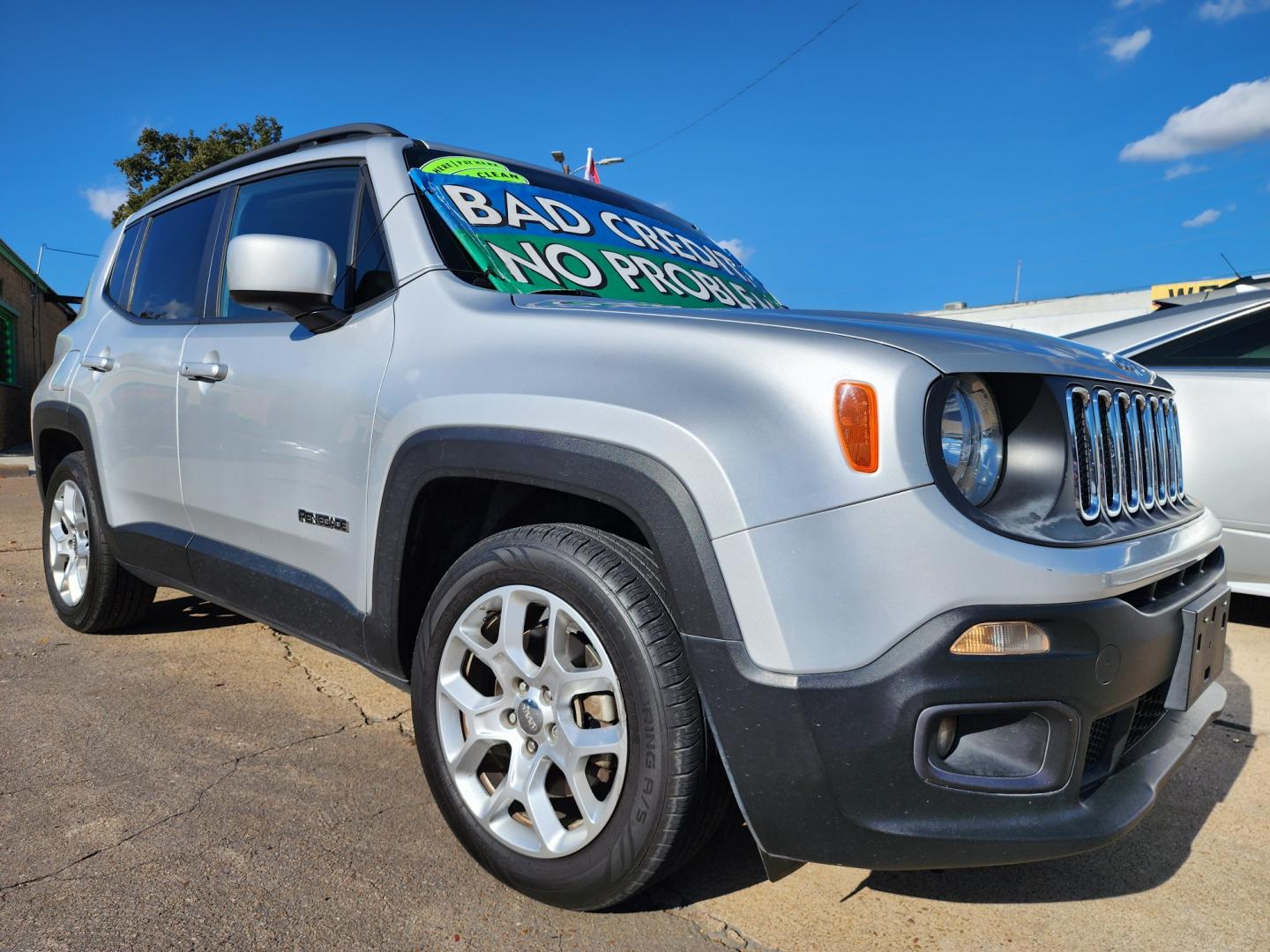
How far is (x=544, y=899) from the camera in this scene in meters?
1.99

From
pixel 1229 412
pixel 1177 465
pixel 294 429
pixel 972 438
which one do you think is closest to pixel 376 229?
pixel 294 429

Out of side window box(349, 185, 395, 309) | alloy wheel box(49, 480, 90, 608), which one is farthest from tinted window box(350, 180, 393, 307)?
alloy wheel box(49, 480, 90, 608)

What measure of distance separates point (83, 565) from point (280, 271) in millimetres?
2327

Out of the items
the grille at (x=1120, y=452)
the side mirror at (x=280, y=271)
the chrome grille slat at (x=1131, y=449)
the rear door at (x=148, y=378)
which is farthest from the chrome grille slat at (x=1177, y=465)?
the rear door at (x=148, y=378)

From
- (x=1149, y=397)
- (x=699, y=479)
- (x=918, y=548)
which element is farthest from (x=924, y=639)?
(x=1149, y=397)

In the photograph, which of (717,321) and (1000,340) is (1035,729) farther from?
(717,321)

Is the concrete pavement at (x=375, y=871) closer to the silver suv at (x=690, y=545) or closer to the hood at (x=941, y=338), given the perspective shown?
the silver suv at (x=690, y=545)

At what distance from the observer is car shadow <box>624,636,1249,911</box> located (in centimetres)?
211

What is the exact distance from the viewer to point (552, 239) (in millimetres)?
2695

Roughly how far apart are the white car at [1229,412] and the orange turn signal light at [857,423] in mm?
2931

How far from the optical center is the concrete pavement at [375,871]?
194 centimetres

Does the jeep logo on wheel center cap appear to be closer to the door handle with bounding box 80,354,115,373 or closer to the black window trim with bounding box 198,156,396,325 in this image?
the black window trim with bounding box 198,156,396,325

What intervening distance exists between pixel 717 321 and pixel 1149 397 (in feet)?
3.88

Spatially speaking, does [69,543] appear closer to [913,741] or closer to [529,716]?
[529,716]
